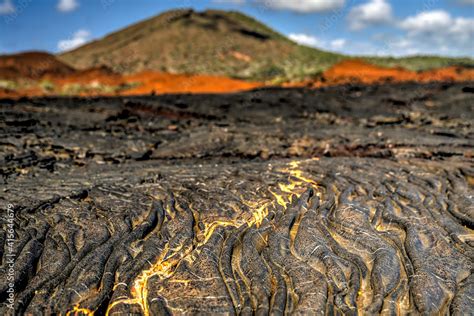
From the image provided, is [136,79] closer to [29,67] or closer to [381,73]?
[29,67]

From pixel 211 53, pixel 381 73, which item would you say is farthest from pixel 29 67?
pixel 381 73

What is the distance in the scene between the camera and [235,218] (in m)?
6.61

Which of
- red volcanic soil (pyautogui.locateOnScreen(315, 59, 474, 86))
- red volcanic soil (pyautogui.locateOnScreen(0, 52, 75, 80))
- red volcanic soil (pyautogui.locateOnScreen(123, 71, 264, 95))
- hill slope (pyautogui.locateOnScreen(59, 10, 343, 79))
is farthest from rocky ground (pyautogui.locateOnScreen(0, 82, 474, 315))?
hill slope (pyautogui.locateOnScreen(59, 10, 343, 79))

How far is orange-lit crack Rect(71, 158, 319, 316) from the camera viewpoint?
188 inches

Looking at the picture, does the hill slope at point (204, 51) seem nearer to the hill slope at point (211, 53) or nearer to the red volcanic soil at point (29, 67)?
the hill slope at point (211, 53)

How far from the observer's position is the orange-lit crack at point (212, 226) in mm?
4766

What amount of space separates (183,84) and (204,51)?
12.1 metres

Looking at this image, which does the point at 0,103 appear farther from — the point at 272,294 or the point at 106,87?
the point at 272,294

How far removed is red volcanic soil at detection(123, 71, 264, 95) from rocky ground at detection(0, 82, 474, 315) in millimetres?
12701

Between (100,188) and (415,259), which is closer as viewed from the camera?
(415,259)

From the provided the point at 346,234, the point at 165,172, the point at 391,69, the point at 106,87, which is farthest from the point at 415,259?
the point at 391,69

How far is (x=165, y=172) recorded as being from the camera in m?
8.73

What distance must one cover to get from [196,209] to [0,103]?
1200 centimetres

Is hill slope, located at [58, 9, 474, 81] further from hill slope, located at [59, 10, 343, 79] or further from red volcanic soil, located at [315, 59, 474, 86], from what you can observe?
Result: red volcanic soil, located at [315, 59, 474, 86]
